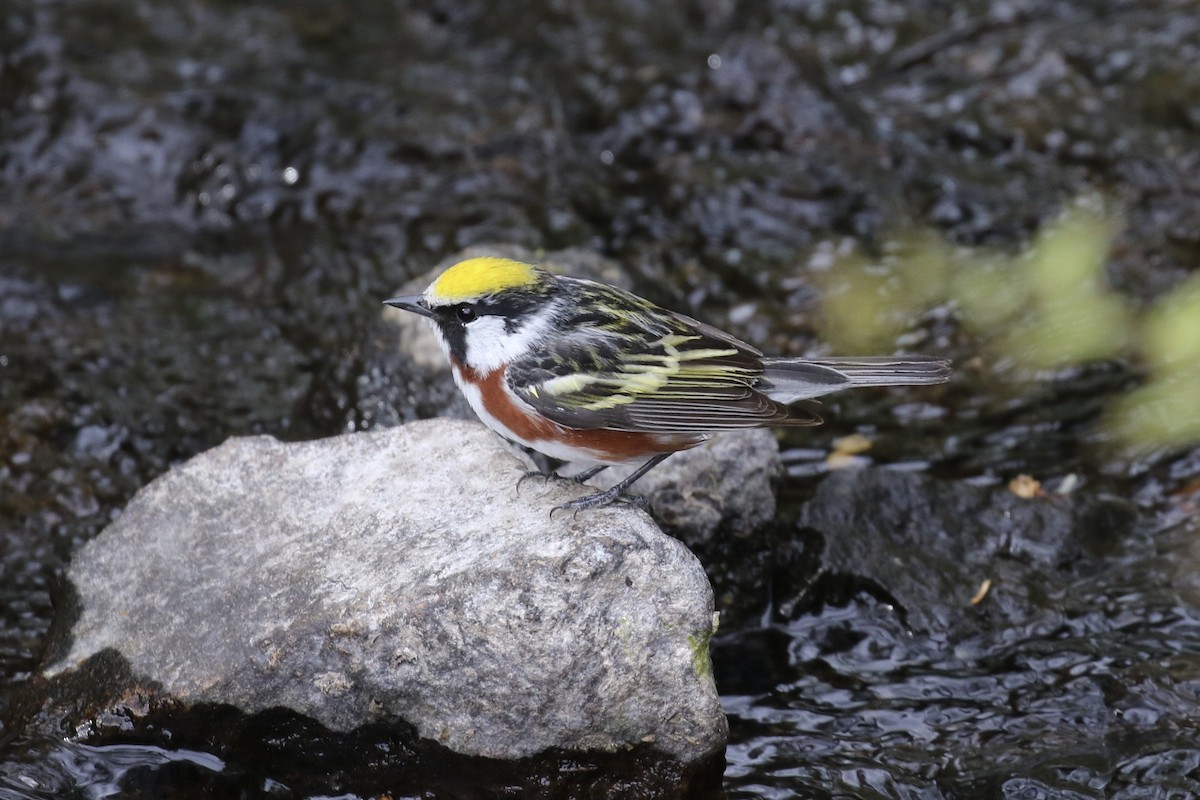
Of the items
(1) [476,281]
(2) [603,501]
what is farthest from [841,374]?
(1) [476,281]

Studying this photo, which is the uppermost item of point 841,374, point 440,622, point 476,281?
point 476,281

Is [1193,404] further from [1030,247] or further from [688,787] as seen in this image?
[688,787]

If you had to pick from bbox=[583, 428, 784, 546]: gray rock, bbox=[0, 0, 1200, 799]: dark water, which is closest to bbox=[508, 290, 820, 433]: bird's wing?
bbox=[583, 428, 784, 546]: gray rock

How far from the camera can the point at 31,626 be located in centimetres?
533

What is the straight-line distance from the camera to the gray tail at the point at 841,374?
4965mm

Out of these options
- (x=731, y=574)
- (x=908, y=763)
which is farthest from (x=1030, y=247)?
(x=908, y=763)

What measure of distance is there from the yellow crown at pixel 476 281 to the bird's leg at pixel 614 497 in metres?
0.82

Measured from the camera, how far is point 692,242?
7883 millimetres

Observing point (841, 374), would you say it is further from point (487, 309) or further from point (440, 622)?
point (440, 622)

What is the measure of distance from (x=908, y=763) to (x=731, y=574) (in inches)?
44.4

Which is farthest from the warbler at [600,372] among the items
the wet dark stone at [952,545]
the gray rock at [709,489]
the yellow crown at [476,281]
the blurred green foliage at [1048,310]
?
the blurred green foliage at [1048,310]

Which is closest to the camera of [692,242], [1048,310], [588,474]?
[588,474]

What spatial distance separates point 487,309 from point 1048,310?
3678 mm

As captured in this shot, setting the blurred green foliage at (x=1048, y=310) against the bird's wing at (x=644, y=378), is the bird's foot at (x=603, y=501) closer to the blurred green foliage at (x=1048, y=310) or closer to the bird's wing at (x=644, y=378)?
the bird's wing at (x=644, y=378)
